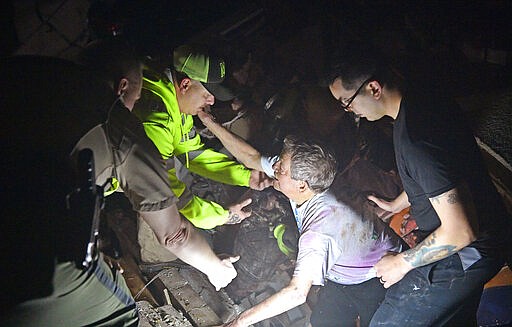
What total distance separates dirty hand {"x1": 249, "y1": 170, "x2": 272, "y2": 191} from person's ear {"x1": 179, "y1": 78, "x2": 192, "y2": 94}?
56 cm

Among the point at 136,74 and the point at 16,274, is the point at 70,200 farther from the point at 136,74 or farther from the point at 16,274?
the point at 136,74

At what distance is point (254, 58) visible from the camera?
2453 mm

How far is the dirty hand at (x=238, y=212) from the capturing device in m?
2.64

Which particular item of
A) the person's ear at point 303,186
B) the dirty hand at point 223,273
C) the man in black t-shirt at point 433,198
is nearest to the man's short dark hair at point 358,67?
the man in black t-shirt at point 433,198

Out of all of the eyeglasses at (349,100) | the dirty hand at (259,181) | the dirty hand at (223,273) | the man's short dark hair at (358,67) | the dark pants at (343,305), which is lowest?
the dark pants at (343,305)

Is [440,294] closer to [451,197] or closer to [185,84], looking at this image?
[451,197]

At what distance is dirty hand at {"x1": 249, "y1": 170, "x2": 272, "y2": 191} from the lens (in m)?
2.56

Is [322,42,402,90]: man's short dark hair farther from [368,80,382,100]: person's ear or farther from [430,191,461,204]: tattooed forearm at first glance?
[430,191,461,204]: tattooed forearm

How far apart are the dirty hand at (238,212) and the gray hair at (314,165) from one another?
449 mm

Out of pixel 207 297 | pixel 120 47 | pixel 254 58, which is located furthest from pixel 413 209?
pixel 120 47

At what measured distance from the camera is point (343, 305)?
8.30ft

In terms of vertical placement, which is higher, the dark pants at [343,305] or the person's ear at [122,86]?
the person's ear at [122,86]

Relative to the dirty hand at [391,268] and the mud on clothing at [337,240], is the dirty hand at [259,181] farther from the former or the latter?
the dirty hand at [391,268]

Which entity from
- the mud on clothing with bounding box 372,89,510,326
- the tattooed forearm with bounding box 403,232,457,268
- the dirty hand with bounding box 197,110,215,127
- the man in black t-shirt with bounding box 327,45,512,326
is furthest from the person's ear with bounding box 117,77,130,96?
the tattooed forearm with bounding box 403,232,457,268
